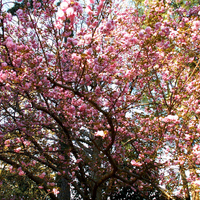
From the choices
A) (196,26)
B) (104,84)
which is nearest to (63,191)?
(104,84)

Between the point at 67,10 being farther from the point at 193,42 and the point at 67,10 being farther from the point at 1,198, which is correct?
the point at 1,198

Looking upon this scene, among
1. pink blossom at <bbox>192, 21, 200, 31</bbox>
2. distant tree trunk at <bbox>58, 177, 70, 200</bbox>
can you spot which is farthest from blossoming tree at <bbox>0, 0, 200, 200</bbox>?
distant tree trunk at <bbox>58, 177, 70, 200</bbox>

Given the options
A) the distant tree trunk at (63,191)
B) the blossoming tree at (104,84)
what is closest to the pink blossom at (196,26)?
the blossoming tree at (104,84)

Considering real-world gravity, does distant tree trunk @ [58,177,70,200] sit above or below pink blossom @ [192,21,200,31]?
below

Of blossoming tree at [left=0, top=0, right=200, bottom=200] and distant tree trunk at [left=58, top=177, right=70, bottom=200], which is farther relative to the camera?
distant tree trunk at [left=58, top=177, right=70, bottom=200]

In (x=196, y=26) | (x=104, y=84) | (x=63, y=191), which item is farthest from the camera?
(x=63, y=191)

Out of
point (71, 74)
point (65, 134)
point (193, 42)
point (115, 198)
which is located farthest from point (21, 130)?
point (115, 198)

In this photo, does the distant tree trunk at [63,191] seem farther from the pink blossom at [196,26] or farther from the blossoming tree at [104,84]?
the pink blossom at [196,26]

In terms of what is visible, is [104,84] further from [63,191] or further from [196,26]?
[63,191]

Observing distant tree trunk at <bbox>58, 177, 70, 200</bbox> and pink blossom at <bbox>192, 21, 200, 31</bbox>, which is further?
distant tree trunk at <bbox>58, 177, 70, 200</bbox>

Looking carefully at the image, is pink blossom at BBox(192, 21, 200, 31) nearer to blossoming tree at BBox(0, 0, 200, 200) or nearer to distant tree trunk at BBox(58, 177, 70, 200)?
blossoming tree at BBox(0, 0, 200, 200)

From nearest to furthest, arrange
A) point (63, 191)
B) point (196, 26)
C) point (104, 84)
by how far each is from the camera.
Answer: point (196, 26) → point (104, 84) → point (63, 191)

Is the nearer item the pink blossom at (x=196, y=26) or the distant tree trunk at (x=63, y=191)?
the pink blossom at (x=196, y=26)

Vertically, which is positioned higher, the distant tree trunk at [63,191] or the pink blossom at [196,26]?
the pink blossom at [196,26]
